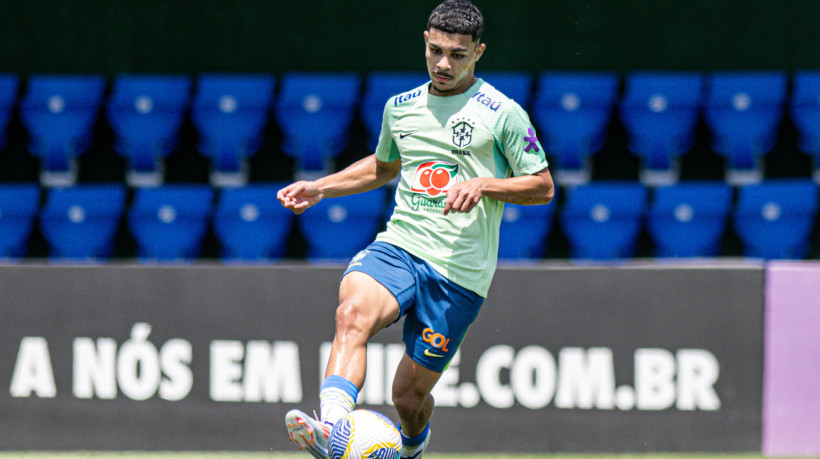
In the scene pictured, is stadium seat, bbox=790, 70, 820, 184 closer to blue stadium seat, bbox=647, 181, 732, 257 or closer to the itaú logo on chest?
blue stadium seat, bbox=647, 181, 732, 257

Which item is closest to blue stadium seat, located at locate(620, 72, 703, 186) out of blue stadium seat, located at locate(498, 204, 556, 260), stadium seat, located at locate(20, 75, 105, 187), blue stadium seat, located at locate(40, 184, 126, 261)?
blue stadium seat, located at locate(498, 204, 556, 260)

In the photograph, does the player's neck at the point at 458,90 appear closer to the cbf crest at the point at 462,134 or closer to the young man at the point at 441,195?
the young man at the point at 441,195

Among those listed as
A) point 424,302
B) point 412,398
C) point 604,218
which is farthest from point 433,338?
point 604,218

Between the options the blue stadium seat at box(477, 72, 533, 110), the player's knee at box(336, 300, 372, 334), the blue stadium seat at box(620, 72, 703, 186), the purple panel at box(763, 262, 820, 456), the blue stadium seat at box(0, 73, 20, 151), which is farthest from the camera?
the blue stadium seat at box(0, 73, 20, 151)

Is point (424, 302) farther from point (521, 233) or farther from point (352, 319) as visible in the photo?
point (521, 233)

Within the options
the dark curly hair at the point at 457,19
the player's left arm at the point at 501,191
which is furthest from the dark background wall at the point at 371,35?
the player's left arm at the point at 501,191

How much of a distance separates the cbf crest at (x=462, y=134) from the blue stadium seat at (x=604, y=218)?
4.44m

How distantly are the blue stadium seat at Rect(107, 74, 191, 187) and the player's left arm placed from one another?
6.05 metres

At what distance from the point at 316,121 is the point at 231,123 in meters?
0.83

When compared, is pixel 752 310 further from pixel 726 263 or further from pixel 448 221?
pixel 448 221

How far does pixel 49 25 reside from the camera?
1062 centimetres

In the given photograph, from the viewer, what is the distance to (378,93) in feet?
32.0

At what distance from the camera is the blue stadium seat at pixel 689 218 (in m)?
8.64

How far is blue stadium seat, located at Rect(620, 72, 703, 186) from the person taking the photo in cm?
936
